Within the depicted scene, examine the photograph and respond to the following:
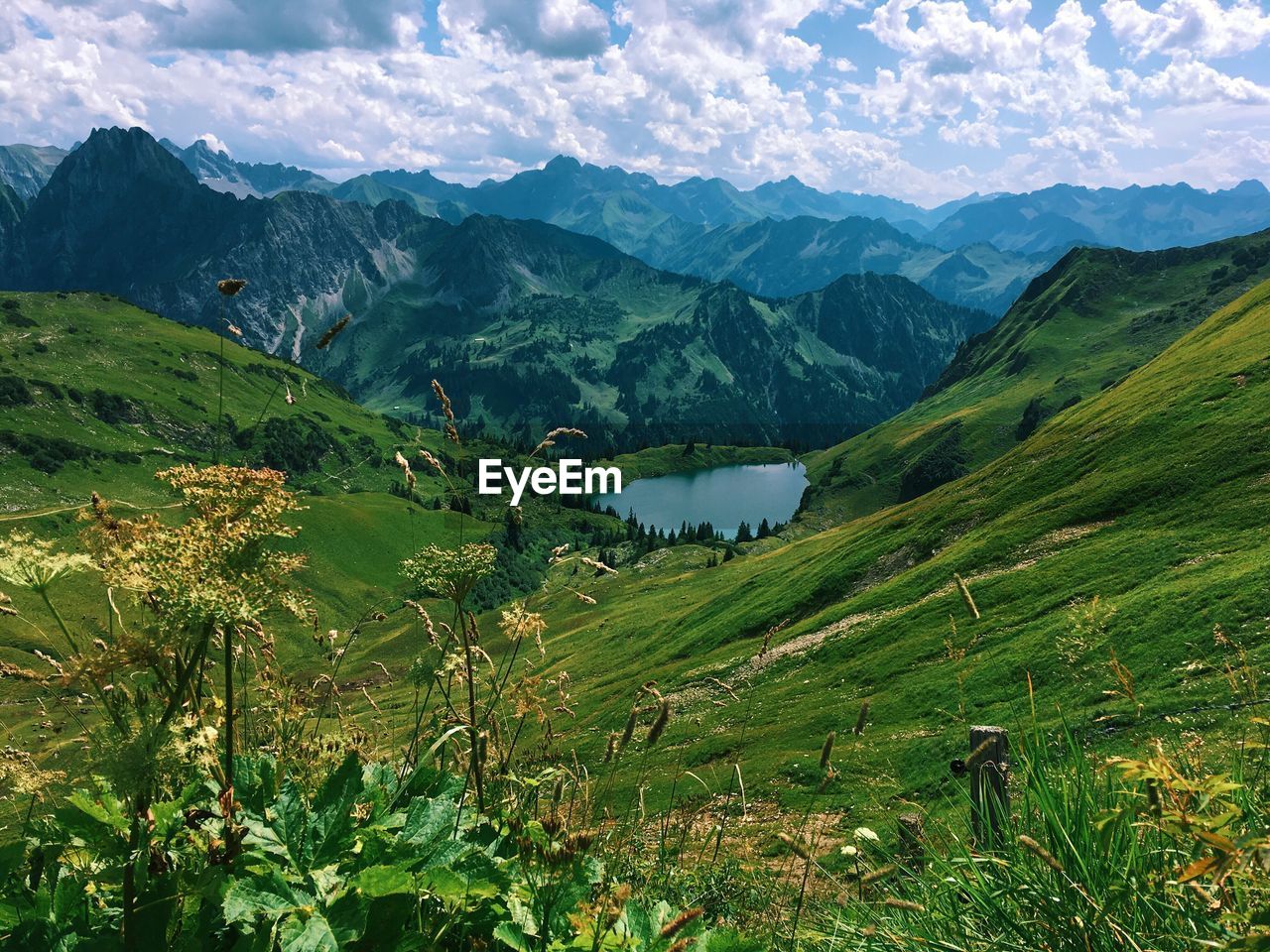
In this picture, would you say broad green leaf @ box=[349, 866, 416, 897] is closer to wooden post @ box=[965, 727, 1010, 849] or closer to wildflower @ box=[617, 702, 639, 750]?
wildflower @ box=[617, 702, 639, 750]

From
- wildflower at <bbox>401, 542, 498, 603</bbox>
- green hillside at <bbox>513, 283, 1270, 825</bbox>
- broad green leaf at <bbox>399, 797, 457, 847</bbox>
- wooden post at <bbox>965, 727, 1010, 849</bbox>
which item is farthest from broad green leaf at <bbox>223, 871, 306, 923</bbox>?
green hillside at <bbox>513, 283, 1270, 825</bbox>

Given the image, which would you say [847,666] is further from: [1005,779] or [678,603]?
[678,603]

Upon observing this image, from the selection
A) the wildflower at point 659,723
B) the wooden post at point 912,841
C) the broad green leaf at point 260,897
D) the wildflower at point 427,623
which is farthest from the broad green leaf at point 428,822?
the wooden post at point 912,841

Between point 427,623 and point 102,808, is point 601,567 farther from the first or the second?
point 102,808

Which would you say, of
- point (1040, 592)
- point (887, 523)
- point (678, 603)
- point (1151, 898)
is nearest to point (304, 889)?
point (1151, 898)

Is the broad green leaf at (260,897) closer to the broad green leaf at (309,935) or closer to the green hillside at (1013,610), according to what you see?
the broad green leaf at (309,935)
